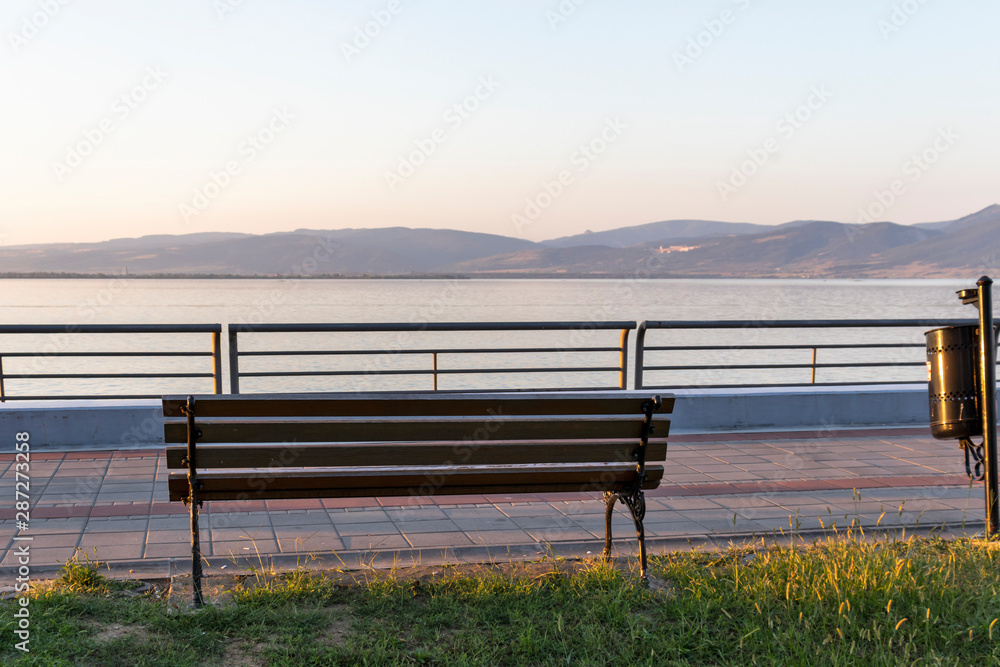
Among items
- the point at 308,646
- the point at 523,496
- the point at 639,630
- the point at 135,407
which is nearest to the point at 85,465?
the point at 135,407

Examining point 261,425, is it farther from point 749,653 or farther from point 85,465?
point 85,465

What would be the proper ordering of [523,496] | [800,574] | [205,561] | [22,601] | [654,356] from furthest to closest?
[654,356], [523,496], [205,561], [800,574], [22,601]

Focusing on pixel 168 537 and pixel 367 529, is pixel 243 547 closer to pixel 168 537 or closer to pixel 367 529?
pixel 168 537

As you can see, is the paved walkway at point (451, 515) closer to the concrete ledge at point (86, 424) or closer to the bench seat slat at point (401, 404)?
the concrete ledge at point (86, 424)

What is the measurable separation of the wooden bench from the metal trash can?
1.87 m

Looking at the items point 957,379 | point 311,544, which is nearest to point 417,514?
point 311,544

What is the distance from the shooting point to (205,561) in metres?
4.82

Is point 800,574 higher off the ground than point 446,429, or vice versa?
point 446,429

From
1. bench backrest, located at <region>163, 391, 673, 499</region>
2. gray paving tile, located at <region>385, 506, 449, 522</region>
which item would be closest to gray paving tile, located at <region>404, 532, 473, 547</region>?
gray paving tile, located at <region>385, 506, 449, 522</region>

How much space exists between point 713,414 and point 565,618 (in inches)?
224

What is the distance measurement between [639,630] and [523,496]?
268cm

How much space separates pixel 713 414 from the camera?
9344 millimetres

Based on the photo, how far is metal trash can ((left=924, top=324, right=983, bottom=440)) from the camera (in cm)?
519

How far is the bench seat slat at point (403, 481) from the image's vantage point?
13.6ft
